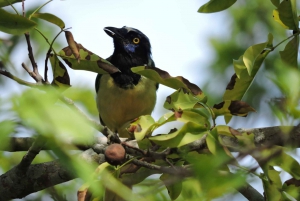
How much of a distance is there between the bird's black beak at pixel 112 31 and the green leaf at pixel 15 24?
10.4 ft

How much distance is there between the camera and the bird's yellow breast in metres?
4.94

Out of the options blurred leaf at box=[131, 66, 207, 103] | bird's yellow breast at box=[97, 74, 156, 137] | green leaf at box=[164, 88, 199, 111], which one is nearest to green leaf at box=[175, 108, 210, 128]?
green leaf at box=[164, 88, 199, 111]

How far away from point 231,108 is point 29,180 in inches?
62.5

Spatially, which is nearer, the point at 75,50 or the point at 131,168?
the point at 75,50

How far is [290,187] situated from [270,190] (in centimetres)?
11

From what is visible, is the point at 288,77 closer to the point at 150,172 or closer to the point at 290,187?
the point at 290,187

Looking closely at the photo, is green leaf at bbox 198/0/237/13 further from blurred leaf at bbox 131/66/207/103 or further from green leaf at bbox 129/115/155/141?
green leaf at bbox 129/115/155/141

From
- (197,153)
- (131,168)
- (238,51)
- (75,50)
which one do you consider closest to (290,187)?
(197,153)

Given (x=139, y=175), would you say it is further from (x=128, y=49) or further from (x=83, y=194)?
(x=128, y=49)

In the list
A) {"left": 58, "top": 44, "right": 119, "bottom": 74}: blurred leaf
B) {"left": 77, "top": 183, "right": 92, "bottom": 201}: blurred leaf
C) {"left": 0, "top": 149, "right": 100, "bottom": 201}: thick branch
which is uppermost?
{"left": 58, "top": 44, "right": 119, "bottom": 74}: blurred leaf

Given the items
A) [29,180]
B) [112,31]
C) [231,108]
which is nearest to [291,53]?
[231,108]

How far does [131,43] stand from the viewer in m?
5.57

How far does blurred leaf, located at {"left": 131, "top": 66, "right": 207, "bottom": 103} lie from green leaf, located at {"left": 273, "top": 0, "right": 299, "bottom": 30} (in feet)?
1.51

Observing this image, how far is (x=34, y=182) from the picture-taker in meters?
3.18
